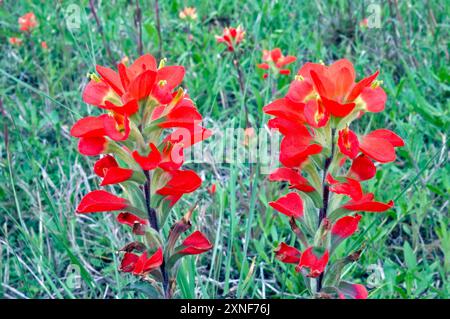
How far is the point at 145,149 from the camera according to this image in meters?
1.15

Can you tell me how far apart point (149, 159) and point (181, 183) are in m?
0.08

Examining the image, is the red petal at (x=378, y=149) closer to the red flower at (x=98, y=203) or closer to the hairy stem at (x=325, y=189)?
the hairy stem at (x=325, y=189)

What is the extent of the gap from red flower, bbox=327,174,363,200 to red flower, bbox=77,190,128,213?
0.41 m

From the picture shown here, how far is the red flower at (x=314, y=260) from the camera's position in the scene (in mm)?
1122

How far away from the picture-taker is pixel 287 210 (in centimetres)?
118

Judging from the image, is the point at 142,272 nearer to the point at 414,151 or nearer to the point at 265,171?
the point at 265,171

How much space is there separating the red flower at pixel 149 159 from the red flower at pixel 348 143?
1.10ft

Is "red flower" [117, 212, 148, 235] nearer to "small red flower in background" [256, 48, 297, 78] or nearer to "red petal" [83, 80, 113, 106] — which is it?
"red petal" [83, 80, 113, 106]

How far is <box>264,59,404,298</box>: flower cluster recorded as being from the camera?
110 centimetres

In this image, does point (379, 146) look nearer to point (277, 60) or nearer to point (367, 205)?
point (367, 205)

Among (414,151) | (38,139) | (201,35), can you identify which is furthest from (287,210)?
(201,35)
